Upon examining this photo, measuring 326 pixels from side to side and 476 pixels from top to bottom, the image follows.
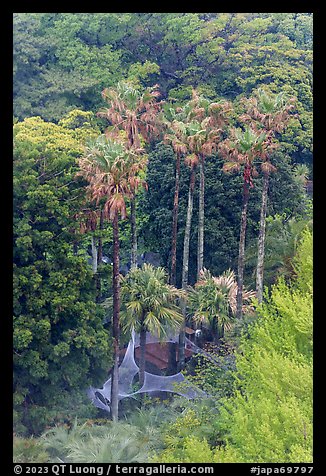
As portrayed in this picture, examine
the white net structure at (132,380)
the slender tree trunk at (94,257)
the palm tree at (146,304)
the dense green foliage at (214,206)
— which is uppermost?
the dense green foliage at (214,206)

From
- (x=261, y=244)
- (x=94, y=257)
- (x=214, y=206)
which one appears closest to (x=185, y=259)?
(x=214, y=206)

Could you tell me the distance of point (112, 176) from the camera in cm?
1867

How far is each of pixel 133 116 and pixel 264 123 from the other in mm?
4365

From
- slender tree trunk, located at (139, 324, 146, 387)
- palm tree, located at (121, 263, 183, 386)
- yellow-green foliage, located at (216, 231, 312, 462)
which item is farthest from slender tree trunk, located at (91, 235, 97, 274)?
yellow-green foliage, located at (216, 231, 312, 462)

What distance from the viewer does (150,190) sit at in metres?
23.6

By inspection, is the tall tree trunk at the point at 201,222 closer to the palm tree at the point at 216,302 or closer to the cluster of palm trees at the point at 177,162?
the cluster of palm trees at the point at 177,162

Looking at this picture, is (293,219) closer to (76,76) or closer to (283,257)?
(283,257)

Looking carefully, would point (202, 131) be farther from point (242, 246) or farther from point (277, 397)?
point (277, 397)

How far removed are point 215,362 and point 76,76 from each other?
13077mm

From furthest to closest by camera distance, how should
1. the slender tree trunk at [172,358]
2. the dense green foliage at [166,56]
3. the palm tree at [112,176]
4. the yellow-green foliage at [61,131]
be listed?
the dense green foliage at [166,56]
the slender tree trunk at [172,358]
the yellow-green foliage at [61,131]
the palm tree at [112,176]

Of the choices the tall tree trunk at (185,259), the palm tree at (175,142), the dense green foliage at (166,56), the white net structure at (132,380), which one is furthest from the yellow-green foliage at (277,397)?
the dense green foliage at (166,56)

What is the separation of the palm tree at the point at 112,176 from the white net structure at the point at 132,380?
207cm

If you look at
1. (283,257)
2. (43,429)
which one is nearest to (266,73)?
(283,257)

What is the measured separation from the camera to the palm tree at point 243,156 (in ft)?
67.0
